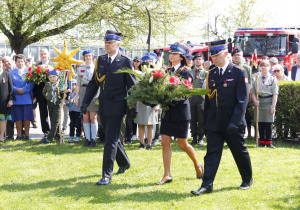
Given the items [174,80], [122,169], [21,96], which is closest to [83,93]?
[21,96]

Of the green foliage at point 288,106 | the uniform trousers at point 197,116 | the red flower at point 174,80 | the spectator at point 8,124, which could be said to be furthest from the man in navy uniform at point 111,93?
the green foliage at point 288,106

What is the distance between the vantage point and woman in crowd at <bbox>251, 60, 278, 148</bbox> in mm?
10195

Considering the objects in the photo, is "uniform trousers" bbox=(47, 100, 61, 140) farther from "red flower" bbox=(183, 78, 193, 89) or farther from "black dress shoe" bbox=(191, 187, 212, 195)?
"black dress shoe" bbox=(191, 187, 212, 195)

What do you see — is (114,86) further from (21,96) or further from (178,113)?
(21,96)

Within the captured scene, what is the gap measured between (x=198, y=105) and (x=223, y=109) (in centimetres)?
452

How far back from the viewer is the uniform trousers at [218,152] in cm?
601

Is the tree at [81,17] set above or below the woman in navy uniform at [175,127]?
above

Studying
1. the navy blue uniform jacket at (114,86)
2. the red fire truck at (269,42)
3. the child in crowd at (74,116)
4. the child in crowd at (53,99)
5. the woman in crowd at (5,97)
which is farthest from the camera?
the red fire truck at (269,42)

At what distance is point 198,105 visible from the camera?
10.5m

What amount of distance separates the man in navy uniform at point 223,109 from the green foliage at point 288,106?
501cm

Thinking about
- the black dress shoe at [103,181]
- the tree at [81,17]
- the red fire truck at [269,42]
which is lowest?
the black dress shoe at [103,181]

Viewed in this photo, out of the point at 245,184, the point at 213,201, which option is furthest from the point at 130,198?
the point at 245,184

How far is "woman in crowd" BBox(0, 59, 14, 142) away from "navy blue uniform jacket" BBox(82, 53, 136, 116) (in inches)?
189

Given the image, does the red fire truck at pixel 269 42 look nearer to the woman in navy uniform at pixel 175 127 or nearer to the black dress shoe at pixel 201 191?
the woman in navy uniform at pixel 175 127
